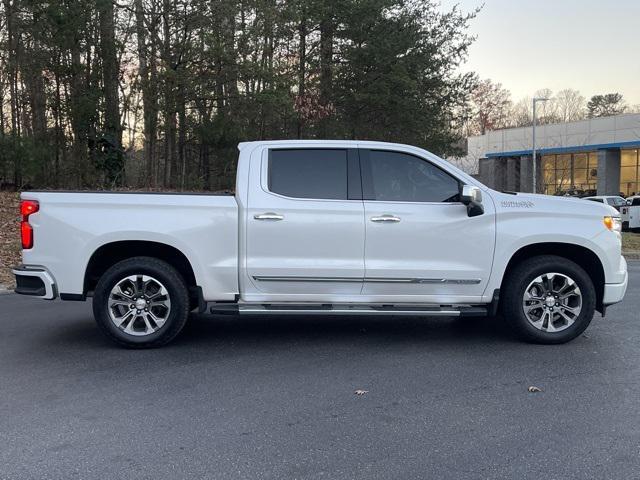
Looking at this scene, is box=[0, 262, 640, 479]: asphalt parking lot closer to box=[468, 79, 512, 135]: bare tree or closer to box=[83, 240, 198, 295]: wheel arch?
box=[83, 240, 198, 295]: wheel arch

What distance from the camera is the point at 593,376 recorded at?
5.04 m

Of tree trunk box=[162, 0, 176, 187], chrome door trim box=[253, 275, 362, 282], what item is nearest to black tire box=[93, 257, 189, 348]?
chrome door trim box=[253, 275, 362, 282]

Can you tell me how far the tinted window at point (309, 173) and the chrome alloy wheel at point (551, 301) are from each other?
2.11 metres

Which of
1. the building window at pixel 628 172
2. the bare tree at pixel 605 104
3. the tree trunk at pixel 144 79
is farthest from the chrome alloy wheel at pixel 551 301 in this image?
the bare tree at pixel 605 104

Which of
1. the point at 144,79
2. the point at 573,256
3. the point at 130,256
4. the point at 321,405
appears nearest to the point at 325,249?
the point at 321,405

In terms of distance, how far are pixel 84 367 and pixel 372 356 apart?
2609mm

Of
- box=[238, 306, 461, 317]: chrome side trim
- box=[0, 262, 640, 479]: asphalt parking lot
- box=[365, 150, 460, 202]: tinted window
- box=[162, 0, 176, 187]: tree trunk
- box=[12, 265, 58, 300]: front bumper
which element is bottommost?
box=[0, 262, 640, 479]: asphalt parking lot

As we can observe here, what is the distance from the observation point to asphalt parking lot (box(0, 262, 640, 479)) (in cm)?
346

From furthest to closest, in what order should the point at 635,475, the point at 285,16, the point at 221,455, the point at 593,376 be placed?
1. the point at 285,16
2. the point at 593,376
3. the point at 221,455
4. the point at 635,475

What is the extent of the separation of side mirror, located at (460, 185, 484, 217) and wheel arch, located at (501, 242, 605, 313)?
1.99 ft

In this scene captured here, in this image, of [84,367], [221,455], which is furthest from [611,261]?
[84,367]

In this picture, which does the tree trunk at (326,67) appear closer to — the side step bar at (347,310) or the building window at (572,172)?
the side step bar at (347,310)

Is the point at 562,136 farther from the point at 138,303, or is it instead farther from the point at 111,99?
the point at 138,303

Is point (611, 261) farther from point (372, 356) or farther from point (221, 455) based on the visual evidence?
point (221, 455)
